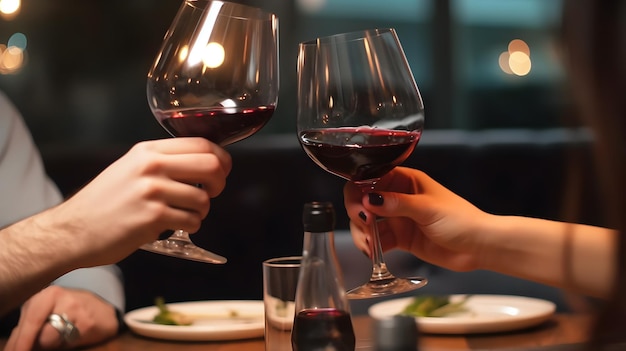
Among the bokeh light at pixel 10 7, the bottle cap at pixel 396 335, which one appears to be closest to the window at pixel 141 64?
the bokeh light at pixel 10 7

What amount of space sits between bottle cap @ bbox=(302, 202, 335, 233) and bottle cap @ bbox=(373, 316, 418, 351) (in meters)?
0.43

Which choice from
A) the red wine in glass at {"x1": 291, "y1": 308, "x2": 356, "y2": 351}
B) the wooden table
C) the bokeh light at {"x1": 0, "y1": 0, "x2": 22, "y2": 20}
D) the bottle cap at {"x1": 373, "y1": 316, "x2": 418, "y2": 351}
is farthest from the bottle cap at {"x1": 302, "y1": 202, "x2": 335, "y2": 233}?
the bokeh light at {"x1": 0, "y1": 0, "x2": 22, "y2": 20}

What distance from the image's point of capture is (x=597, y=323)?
630mm

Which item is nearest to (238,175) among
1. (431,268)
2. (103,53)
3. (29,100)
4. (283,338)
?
(431,268)

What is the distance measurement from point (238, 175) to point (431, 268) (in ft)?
2.36

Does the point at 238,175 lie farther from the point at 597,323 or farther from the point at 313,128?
the point at 597,323

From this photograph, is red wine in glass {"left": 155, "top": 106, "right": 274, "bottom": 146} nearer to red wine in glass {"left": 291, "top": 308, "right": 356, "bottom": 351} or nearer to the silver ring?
red wine in glass {"left": 291, "top": 308, "right": 356, "bottom": 351}

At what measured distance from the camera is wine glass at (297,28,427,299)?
117 centimetres

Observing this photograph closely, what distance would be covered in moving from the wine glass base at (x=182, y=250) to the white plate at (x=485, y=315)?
Answer: 0.28m

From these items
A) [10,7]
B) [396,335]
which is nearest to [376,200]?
[396,335]

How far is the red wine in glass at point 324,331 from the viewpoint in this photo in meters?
1.00

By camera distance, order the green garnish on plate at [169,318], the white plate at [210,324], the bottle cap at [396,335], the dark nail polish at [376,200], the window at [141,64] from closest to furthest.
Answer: the bottle cap at [396,335], the dark nail polish at [376,200], the white plate at [210,324], the green garnish on plate at [169,318], the window at [141,64]

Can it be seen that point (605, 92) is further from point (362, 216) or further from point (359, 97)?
point (362, 216)

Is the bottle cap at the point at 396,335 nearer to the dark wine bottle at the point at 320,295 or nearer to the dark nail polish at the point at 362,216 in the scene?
the dark wine bottle at the point at 320,295
